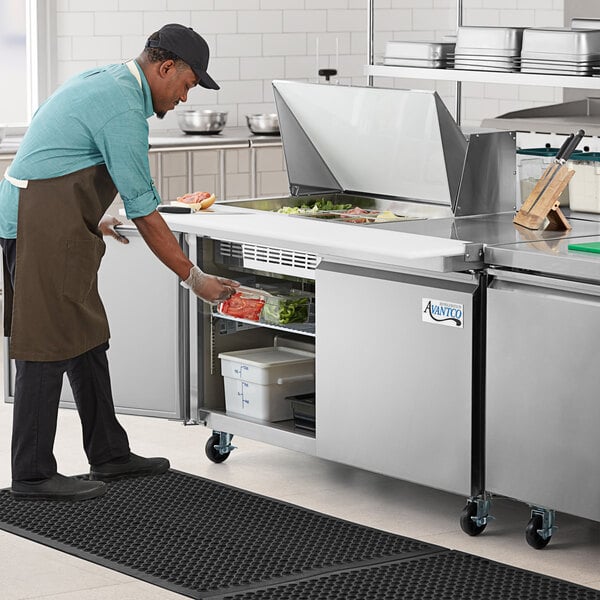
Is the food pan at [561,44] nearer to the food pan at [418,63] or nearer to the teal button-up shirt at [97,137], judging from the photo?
the food pan at [418,63]

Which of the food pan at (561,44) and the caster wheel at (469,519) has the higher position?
the food pan at (561,44)

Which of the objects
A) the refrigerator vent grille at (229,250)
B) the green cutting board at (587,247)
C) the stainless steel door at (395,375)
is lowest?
the stainless steel door at (395,375)

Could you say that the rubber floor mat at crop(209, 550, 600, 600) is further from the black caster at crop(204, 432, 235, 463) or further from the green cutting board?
the black caster at crop(204, 432, 235, 463)

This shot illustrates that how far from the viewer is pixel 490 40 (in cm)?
467

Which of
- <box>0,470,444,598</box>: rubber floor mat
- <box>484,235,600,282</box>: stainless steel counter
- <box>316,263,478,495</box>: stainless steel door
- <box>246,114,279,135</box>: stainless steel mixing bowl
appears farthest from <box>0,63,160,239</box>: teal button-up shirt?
<box>246,114,279,135</box>: stainless steel mixing bowl

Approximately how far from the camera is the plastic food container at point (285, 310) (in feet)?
15.4

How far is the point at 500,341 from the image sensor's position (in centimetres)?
386

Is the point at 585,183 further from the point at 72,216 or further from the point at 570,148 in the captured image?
the point at 72,216

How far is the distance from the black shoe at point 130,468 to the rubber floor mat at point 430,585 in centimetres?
104

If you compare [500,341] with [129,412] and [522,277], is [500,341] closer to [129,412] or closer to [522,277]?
[522,277]

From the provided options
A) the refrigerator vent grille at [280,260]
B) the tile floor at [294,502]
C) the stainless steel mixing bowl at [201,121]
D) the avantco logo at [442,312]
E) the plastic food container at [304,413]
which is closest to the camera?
the tile floor at [294,502]

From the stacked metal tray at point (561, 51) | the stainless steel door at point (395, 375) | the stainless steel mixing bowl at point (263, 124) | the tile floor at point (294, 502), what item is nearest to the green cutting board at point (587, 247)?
the stainless steel door at point (395, 375)

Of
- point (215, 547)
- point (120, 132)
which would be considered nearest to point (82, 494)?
point (215, 547)

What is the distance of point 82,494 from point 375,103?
1661 mm
